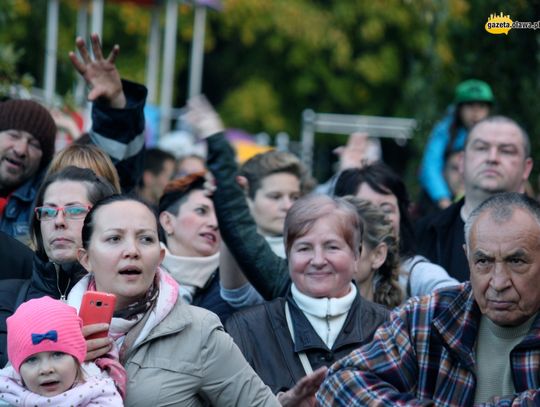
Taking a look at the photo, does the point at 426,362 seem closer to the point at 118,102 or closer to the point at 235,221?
the point at 235,221

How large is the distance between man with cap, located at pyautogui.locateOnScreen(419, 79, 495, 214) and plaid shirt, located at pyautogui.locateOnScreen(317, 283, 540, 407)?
4910 mm

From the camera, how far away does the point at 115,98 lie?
6.38 metres

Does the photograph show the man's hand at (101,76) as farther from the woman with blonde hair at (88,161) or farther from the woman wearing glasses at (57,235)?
the woman wearing glasses at (57,235)

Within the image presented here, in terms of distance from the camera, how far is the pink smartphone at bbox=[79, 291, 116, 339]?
14.6 ft

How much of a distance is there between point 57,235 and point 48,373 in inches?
42.1

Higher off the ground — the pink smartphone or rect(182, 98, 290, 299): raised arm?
rect(182, 98, 290, 299): raised arm

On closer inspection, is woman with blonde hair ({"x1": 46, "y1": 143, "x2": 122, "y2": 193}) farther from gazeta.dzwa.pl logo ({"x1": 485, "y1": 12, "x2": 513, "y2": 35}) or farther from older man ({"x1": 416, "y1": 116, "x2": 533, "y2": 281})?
gazeta.dzwa.pl logo ({"x1": 485, "y1": 12, "x2": 513, "y2": 35})

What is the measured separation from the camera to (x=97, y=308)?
4449 millimetres

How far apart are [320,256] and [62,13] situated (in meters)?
15.3

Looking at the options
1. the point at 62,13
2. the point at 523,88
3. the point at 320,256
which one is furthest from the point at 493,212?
the point at 62,13

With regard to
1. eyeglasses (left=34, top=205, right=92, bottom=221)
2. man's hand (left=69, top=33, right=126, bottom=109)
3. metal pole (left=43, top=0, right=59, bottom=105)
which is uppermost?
metal pole (left=43, top=0, right=59, bottom=105)

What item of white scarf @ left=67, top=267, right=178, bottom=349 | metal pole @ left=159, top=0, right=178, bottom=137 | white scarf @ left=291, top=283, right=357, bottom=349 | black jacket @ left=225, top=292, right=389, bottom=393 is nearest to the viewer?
white scarf @ left=67, top=267, right=178, bottom=349

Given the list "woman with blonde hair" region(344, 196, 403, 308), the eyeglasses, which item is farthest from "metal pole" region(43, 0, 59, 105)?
the eyeglasses

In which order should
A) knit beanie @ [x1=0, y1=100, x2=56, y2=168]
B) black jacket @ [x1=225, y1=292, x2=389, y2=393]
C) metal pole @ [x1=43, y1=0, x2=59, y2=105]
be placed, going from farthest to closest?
metal pole @ [x1=43, y1=0, x2=59, y2=105], knit beanie @ [x1=0, y1=100, x2=56, y2=168], black jacket @ [x1=225, y1=292, x2=389, y2=393]
